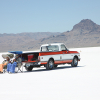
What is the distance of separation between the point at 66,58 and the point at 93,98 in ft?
40.4

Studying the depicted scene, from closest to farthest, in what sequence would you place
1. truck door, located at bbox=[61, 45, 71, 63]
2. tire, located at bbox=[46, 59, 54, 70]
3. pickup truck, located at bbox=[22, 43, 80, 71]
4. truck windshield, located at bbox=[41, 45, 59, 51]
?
1. pickup truck, located at bbox=[22, 43, 80, 71]
2. tire, located at bbox=[46, 59, 54, 70]
3. truck door, located at bbox=[61, 45, 71, 63]
4. truck windshield, located at bbox=[41, 45, 59, 51]

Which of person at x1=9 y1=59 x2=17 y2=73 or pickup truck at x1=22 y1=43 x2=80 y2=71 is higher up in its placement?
pickup truck at x1=22 y1=43 x2=80 y2=71

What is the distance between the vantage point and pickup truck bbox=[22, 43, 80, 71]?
17500 millimetres

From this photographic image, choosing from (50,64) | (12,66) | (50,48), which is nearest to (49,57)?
(50,64)

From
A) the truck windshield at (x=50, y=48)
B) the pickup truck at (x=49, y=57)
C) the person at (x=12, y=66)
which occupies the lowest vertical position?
the person at (x=12, y=66)

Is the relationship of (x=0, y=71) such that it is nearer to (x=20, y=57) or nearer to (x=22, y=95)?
(x=20, y=57)

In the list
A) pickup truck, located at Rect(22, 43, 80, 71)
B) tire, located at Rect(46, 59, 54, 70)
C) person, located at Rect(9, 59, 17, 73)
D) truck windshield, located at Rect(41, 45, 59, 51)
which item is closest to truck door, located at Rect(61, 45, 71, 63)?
pickup truck, located at Rect(22, 43, 80, 71)

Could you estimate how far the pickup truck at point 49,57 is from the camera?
57.4 ft

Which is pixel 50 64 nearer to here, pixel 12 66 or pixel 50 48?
pixel 50 48

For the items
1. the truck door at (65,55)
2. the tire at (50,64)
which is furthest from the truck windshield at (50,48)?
the tire at (50,64)

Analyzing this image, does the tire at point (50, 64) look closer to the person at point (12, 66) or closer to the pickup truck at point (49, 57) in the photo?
the pickup truck at point (49, 57)

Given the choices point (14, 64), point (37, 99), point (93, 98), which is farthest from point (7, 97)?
point (14, 64)

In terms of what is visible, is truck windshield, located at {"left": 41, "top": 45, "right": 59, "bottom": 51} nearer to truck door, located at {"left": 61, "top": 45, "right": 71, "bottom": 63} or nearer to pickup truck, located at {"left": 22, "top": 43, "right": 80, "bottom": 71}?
pickup truck, located at {"left": 22, "top": 43, "right": 80, "bottom": 71}

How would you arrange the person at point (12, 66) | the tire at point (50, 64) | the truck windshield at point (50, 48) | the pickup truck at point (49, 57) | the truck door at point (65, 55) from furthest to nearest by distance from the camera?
the truck windshield at point (50, 48) → the truck door at point (65, 55) → the tire at point (50, 64) → the pickup truck at point (49, 57) → the person at point (12, 66)
